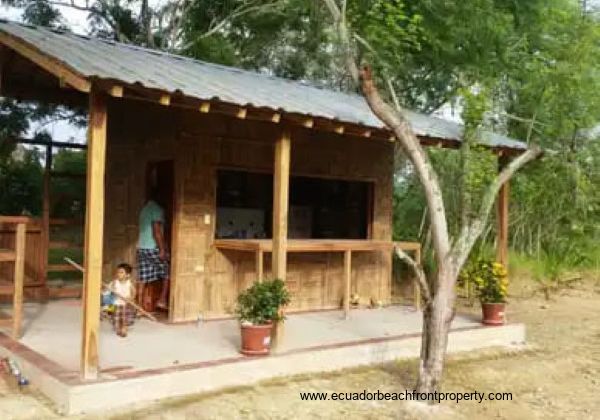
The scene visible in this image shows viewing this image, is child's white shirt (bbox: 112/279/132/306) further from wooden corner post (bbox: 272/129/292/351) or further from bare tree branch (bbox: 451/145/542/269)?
bare tree branch (bbox: 451/145/542/269)

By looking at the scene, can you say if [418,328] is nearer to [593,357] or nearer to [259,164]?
[593,357]

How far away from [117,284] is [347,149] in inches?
148

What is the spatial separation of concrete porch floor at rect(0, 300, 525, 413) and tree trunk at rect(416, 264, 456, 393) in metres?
1.22

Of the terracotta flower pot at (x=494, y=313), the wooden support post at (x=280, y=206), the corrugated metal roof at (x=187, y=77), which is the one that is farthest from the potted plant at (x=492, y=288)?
the wooden support post at (x=280, y=206)

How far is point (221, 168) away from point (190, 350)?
2.50 metres

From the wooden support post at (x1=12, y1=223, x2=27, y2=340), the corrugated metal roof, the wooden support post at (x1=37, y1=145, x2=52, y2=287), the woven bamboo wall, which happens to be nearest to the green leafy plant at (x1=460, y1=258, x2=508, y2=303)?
the corrugated metal roof

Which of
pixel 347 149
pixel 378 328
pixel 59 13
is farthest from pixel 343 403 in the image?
pixel 59 13

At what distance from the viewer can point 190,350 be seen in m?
6.02

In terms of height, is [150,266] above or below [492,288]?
above

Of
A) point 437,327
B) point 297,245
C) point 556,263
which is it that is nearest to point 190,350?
point 297,245

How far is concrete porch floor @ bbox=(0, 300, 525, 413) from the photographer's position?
4992 mm

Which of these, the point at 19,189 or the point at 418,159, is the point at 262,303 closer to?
the point at 418,159

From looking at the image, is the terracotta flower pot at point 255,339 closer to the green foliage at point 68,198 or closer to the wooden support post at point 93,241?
the wooden support post at point 93,241

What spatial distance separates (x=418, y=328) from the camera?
25.4ft
